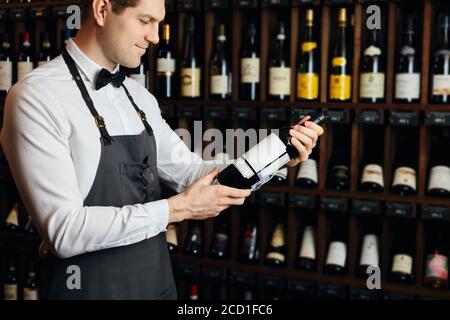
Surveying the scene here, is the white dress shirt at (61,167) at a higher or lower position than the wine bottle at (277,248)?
higher

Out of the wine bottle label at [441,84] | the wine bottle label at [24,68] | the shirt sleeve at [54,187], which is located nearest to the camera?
the shirt sleeve at [54,187]

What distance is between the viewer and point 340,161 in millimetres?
2412

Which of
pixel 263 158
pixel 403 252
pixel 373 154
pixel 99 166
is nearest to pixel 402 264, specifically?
pixel 403 252

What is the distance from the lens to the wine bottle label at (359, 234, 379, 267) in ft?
7.33

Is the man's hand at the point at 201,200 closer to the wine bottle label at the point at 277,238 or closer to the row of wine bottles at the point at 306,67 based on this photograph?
the row of wine bottles at the point at 306,67

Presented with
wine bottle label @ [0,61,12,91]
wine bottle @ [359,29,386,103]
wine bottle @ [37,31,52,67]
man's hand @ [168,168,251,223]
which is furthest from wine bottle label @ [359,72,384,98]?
wine bottle label @ [0,61,12,91]

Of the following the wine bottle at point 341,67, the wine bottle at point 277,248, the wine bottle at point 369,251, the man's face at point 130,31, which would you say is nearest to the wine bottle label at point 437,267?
the wine bottle at point 369,251

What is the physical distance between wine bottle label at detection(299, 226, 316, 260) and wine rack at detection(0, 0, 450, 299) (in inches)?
1.7

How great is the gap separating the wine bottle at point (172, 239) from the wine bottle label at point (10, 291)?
3.03ft

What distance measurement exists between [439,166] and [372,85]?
38cm

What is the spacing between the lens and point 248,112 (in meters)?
2.30

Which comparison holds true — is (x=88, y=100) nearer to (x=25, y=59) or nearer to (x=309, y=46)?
(x=309, y=46)

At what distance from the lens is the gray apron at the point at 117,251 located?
4.73ft
